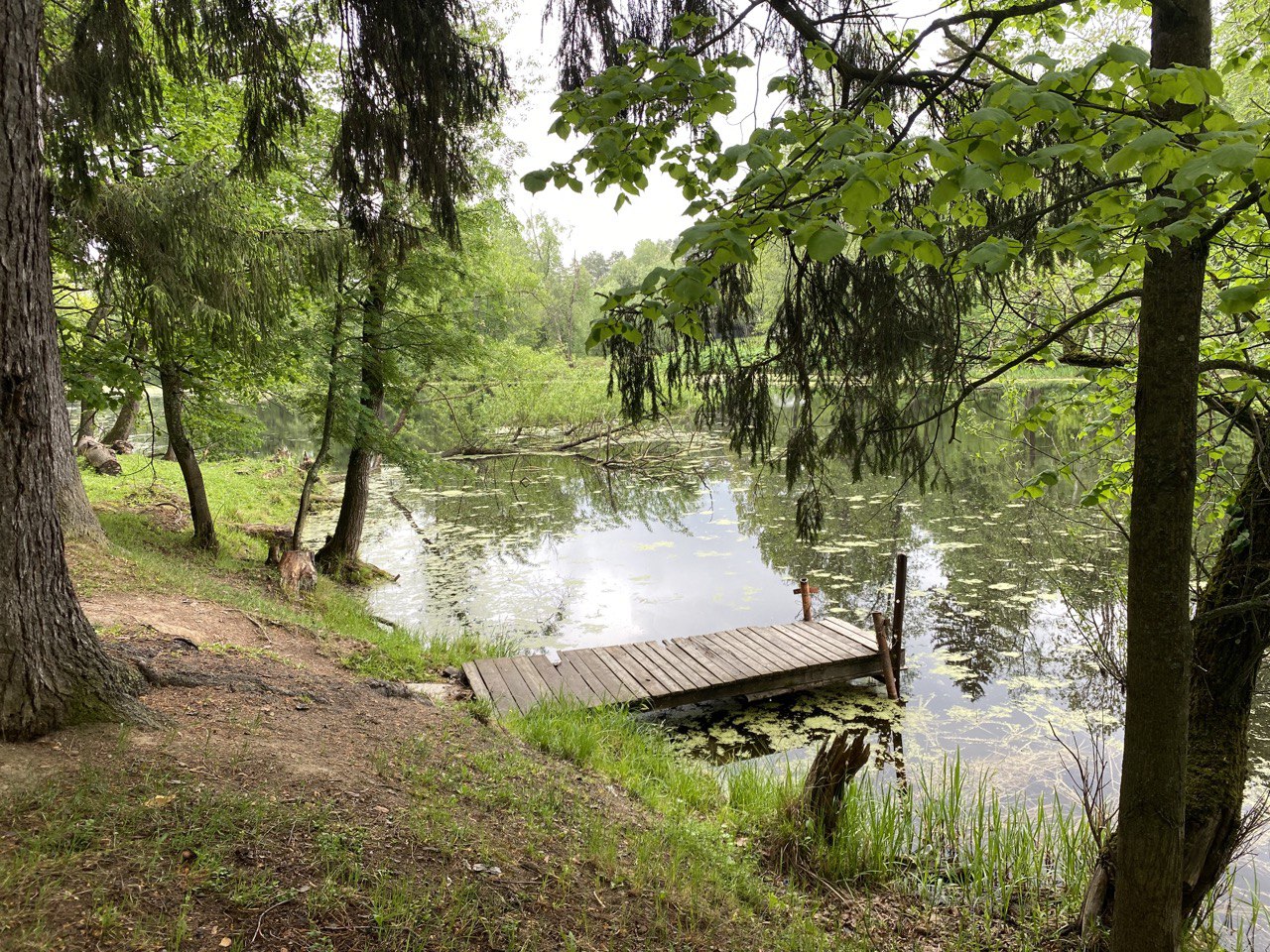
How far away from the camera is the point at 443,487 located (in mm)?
18109

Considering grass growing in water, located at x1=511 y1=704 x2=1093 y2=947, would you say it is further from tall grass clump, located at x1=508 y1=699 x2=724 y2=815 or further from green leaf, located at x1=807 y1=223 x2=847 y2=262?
green leaf, located at x1=807 y1=223 x2=847 y2=262

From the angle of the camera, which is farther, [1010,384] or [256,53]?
[1010,384]

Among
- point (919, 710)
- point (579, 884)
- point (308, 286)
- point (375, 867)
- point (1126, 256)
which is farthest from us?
point (308, 286)

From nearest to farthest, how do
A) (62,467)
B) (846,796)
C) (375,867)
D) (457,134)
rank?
(375,867), (457,134), (846,796), (62,467)

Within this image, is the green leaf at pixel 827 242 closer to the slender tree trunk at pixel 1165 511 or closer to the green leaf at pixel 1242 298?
the green leaf at pixel 1242 298

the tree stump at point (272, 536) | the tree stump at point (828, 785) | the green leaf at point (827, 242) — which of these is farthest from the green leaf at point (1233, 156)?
the tree stump at point (272, 536)

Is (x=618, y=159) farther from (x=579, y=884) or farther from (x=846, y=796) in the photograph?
(x=846, y=796)

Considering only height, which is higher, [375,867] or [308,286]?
[308,286]

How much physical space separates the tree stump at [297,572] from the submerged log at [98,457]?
6.62 meters

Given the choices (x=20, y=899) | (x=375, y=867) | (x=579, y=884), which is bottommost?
(x=579, y=884)

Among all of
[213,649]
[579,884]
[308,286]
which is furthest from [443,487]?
[579,884]

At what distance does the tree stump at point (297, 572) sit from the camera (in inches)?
338

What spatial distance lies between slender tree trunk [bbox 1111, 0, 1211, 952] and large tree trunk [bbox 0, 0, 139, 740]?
389 centimetres

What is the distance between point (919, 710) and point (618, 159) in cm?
654
